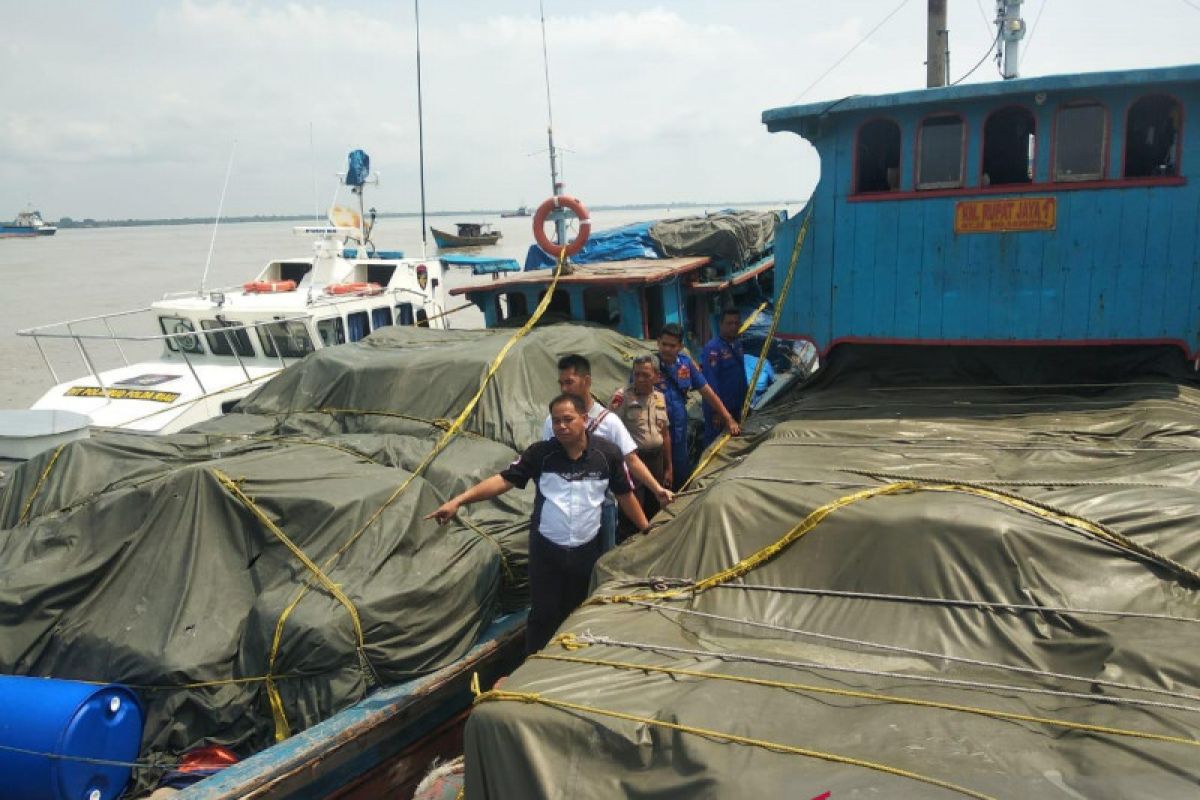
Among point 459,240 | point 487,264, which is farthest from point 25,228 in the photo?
point 487,264

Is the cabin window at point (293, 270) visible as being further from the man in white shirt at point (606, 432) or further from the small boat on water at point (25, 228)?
the small boat on water at point (25, 228)

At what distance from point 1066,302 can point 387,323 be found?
382 inches

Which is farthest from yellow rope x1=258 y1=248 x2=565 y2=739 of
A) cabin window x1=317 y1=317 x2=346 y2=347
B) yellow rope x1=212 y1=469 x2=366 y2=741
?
cabin window x1=317 y1=317 x2=346 y2=347

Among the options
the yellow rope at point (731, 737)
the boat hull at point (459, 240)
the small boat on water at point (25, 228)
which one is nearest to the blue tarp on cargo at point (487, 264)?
the yellow rope at point (731, 737)

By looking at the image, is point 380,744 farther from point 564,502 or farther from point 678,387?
point 678,387

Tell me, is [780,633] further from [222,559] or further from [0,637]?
[0,637]

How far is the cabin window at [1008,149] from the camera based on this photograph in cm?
722

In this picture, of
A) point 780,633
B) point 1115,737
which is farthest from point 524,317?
point 1115,737

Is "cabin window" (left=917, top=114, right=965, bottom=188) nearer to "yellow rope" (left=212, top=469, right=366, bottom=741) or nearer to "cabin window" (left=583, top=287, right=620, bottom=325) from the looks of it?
"cabin window" (left=583, top=287, right=620, bottom=325)

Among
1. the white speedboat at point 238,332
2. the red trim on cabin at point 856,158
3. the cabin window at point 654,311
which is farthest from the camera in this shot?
the white speedboat at point 238,332

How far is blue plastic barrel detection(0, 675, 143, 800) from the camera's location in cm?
440

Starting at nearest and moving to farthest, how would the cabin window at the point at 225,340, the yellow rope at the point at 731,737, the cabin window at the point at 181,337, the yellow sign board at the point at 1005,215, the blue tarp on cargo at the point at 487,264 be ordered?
the yellow rope at the point at 731,737 < the yellow sign board at the point at 1005,215 < the cabin window at the point at 225,340 < the cabin window at the point at 181,337 < the blue tarp on cargo at the point at 487,264

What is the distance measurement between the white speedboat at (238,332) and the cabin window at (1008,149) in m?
6.71

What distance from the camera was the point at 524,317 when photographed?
9859 millimetres
